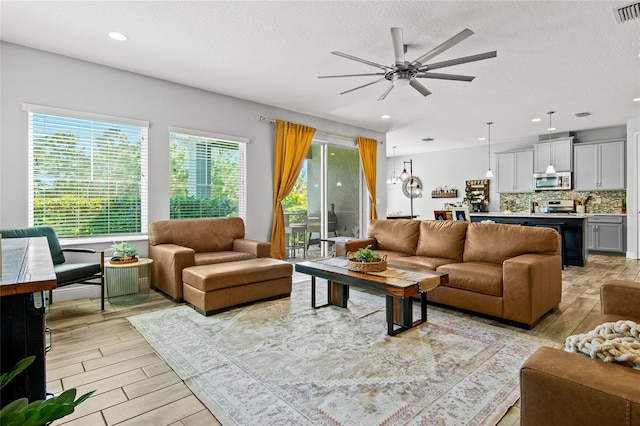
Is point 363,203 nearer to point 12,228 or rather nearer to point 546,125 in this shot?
point 546,125

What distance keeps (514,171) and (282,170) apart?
6.38 m

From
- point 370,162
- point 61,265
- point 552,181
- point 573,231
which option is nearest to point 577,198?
point 552,181

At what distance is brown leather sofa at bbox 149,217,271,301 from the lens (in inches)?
144

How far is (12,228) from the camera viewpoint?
138 inches

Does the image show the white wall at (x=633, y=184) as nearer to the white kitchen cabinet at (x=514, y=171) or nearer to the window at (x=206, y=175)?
the white kitchen cabinet at (x=514, y=171)

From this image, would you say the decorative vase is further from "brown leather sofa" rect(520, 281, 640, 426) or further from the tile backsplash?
the tile backsplash

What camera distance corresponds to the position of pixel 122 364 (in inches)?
92.3

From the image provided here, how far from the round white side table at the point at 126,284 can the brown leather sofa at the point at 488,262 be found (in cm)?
245

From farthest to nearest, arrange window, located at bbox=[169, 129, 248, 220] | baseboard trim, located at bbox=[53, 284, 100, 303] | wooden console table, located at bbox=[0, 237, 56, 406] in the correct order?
window, located at bbox=[169, 129, 248, 220]
baseboard trim, located at bbox=[53, 284, 100, 303]
wooden console table, located at bbox=[0, 237, 56, 406]

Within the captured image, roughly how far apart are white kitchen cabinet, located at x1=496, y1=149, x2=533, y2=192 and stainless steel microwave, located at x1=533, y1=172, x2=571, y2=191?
20cm

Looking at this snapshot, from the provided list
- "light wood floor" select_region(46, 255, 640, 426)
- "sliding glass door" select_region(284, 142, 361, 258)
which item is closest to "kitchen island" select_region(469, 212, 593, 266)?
"light wood floor" select_region(46, 255, 640, 426)

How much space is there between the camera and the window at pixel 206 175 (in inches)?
187

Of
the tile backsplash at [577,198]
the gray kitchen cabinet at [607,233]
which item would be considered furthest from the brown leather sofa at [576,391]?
the tile backsplash at [577,198]

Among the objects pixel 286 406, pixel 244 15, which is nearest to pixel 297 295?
pixel 286 406
